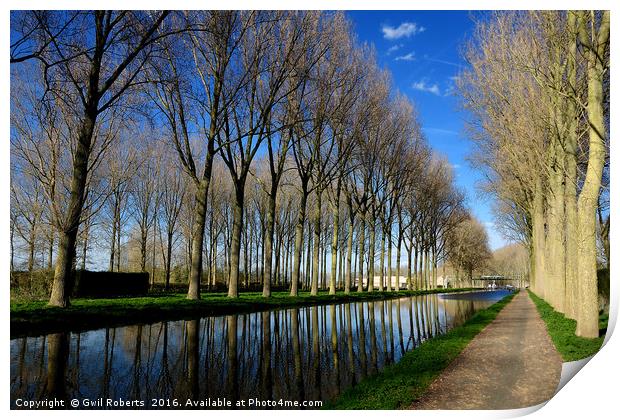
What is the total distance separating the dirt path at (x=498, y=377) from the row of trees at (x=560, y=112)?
1.71 m

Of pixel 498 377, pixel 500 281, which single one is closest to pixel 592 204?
pixel 498 377

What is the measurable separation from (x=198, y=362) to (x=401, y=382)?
355cm

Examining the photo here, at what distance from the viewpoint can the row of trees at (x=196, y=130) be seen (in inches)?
469

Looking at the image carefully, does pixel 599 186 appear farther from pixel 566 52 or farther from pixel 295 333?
pixel 295 333

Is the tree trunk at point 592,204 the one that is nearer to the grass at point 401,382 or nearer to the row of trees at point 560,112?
the row of trees at point 560,112

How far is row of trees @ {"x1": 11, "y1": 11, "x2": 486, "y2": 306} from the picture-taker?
11922mm

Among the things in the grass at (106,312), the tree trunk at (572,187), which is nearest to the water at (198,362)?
the grass at (106,312)

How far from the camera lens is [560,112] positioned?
1346 centimetres

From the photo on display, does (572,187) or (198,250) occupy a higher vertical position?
(572,187)

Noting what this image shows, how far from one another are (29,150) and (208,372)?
36.6 ft

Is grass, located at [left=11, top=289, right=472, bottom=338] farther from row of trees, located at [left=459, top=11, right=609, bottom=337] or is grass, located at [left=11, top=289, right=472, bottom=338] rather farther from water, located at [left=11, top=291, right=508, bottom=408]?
row of trees, located at [left=459, top=11, right=609, bottom=337]

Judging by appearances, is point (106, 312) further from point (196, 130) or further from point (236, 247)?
point (196, 130)

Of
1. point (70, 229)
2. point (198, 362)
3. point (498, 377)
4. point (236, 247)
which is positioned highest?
point (70, 229)

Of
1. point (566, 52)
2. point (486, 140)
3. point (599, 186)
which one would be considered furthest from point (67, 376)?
point (486, 140)
